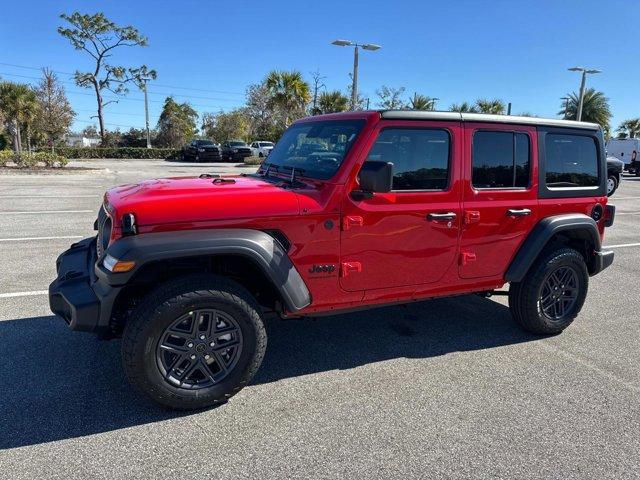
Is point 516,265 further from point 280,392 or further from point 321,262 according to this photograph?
point 280,392

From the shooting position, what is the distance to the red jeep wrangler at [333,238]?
2.85 meters

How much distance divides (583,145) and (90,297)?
4.15m

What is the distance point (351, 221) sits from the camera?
3.26 metres

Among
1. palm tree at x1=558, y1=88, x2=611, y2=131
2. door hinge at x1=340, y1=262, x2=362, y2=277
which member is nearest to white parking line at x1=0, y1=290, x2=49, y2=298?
door hinge at x1=340, y1=262, x2=362, y2=277

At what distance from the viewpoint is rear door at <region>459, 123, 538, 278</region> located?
3.71 meters

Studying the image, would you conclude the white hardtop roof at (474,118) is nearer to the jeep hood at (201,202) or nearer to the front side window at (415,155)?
the front side window at (415,155)

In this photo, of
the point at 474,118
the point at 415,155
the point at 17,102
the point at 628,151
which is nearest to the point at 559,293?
the point at 474,118

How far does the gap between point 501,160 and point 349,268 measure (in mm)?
1580

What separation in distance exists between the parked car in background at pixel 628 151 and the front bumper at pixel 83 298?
1202 inches

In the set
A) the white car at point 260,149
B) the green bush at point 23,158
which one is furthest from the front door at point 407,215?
the white car at point 260,149

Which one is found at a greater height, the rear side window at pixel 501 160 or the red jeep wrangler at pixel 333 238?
the rear side window at pixel 501 160

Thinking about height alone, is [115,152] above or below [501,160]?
above

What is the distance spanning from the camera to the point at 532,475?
2.52m

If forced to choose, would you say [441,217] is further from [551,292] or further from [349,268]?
[551,292]
